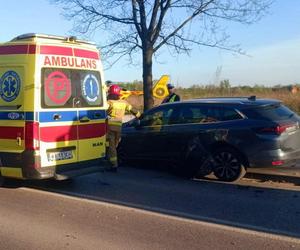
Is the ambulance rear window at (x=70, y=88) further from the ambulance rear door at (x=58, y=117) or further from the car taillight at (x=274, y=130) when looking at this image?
the car taillight at (x=274, y=130)

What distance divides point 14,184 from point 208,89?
27.9 metres

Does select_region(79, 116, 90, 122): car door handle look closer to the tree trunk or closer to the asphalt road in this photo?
the asphalt road

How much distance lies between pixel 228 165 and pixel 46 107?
351 cm

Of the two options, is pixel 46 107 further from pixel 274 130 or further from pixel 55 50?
pixel 274 130

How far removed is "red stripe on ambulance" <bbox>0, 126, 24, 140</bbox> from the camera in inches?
323

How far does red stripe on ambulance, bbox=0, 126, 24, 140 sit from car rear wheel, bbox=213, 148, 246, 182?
142 inches

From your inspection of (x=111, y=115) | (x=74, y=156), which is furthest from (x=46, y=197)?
(x=111, y=115)

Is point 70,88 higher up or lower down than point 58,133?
higher up

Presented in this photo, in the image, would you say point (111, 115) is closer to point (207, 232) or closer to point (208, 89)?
point (207, 232)

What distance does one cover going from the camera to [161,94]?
59.8 feet

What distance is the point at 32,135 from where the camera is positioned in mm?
8078

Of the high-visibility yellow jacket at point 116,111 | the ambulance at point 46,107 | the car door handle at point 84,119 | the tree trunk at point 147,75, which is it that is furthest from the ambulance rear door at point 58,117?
the tree trunk at point 147,75

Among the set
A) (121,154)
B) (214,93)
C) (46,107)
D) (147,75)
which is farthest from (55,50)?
(214,93)

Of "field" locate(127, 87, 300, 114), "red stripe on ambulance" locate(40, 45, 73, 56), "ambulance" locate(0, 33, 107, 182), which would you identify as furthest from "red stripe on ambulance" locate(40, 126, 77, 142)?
"field" locate(127, 87, 300, 114)
